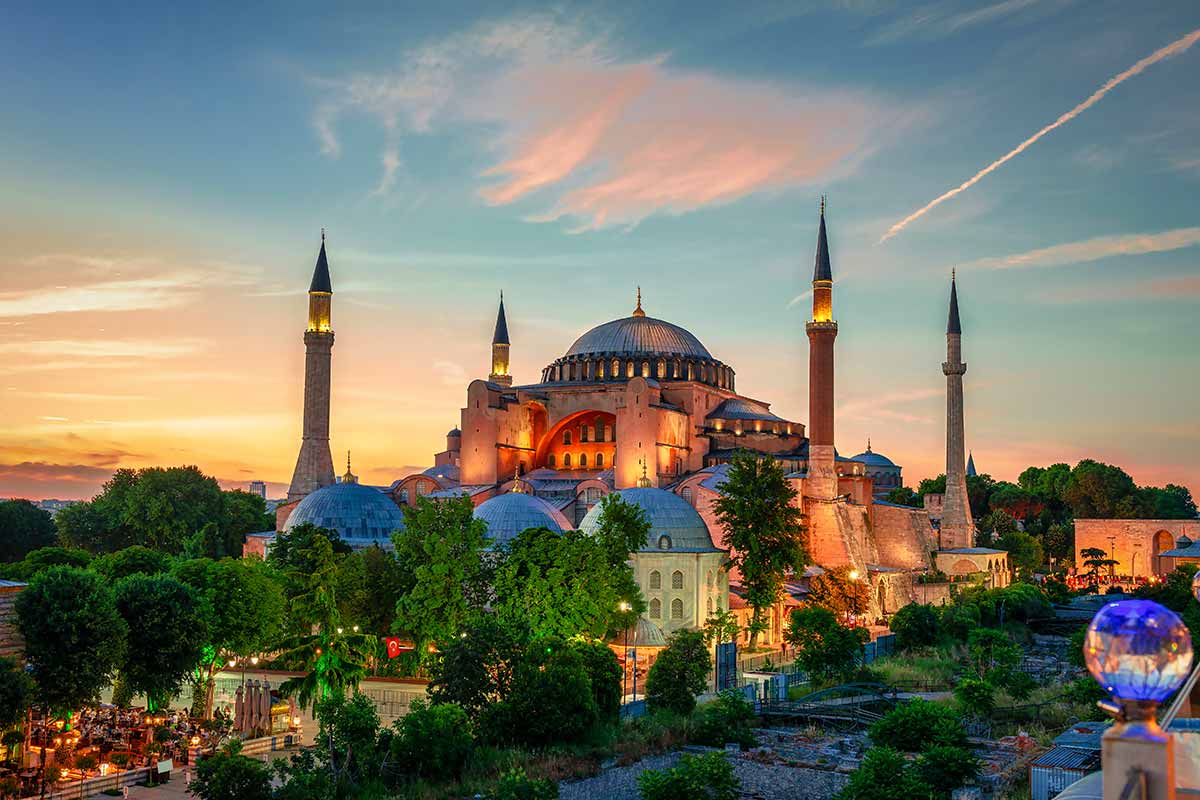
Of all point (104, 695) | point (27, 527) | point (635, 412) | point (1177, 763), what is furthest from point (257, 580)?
point (27, 527)

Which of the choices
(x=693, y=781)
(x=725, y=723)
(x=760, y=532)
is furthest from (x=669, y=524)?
(x=693, y=781)

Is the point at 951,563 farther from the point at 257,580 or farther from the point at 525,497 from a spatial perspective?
the point at 257,580

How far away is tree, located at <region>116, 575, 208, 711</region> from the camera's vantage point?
1864cm

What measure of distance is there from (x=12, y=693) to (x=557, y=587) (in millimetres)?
11553

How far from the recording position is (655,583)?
98.4ft

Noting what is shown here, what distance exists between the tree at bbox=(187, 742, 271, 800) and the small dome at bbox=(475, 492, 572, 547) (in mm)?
15844

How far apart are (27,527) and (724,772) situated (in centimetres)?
4169

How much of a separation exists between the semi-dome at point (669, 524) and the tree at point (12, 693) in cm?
1641

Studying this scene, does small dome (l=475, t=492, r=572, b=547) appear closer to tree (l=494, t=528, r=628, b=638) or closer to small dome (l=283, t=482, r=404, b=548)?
small dome (l=283, t=482, r=404, b=548)

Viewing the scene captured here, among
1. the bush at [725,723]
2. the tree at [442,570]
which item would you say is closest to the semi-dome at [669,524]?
the tree at [442,570]

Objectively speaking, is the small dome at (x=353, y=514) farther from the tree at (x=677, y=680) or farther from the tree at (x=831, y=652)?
the tree at (x=677, y=680)

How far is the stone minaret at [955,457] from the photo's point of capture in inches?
1772

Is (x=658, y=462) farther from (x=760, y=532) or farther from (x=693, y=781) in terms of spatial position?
(x=693, y=781)

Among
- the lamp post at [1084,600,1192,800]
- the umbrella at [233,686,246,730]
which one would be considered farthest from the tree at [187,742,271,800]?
the lamp post at [1084,600,1192,800]
